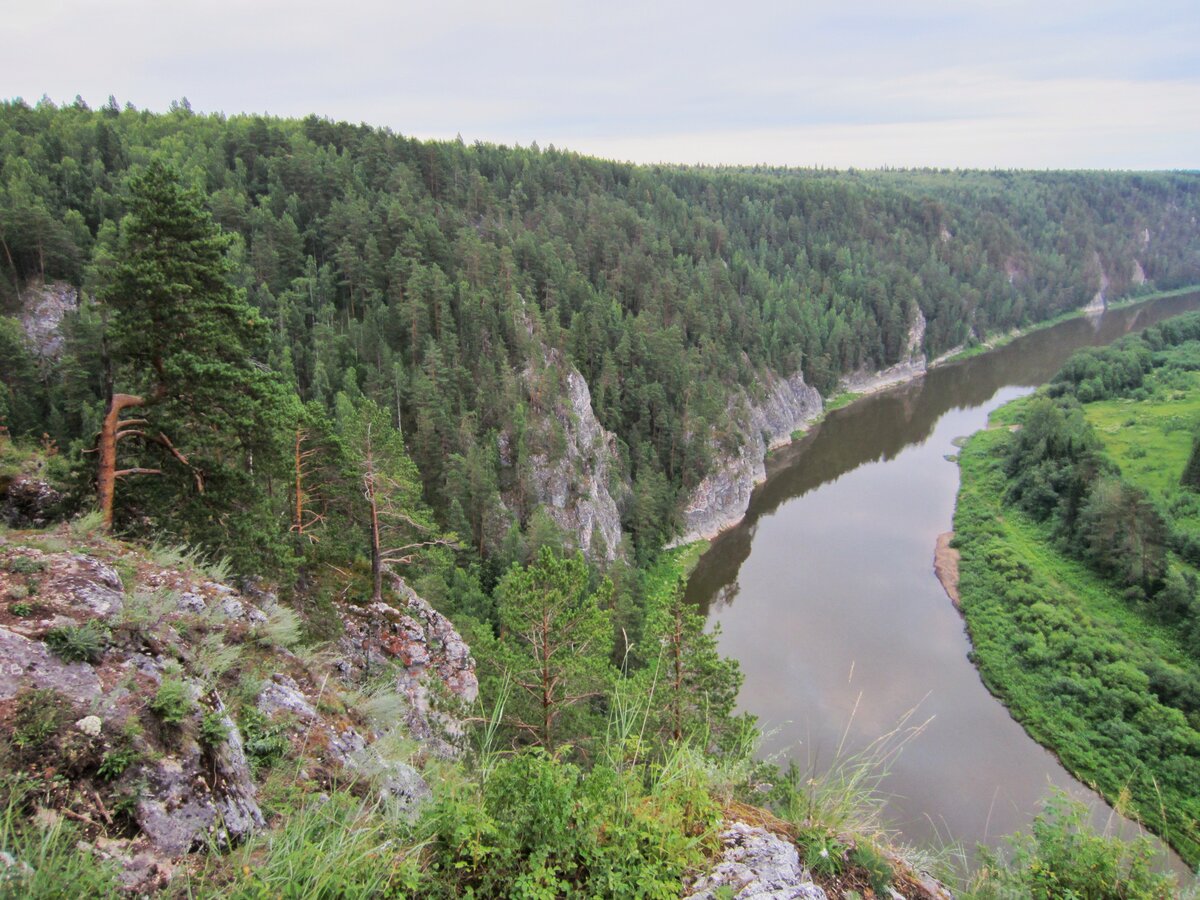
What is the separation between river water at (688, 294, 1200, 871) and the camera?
2439cm

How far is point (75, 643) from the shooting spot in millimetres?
4742

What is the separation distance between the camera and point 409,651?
14961 mm

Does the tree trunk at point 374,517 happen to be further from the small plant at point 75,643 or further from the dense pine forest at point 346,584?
the small plant at point 75,643

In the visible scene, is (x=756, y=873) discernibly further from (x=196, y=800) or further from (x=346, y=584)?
(x=346, y=584)

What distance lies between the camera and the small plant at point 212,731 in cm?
471

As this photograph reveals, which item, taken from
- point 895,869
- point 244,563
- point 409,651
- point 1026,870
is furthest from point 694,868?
point 409,651

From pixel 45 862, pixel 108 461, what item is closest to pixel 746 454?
pixel 108 461

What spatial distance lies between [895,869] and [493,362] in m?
42.1

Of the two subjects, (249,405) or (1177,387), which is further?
(1177,387)

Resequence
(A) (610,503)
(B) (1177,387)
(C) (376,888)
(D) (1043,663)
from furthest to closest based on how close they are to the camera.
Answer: (B) (1177,387), (A) (610,503), (D) (1043,663), (C) (376,888)

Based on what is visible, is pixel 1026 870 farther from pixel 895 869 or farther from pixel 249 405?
pixel 249 405

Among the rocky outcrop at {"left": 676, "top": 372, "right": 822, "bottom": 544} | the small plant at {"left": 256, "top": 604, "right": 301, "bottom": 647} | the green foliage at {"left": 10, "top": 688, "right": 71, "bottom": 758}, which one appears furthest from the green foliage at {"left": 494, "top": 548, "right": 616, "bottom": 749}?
the rocky outcrop at {"left": 676, "top": 372, "right": 822, "bottom": 544}

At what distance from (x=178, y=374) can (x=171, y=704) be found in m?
6.88

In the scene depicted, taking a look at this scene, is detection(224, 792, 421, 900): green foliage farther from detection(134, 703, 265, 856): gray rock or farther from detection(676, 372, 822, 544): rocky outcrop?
detection(676, 372, 822, 544): rocky outcrop
